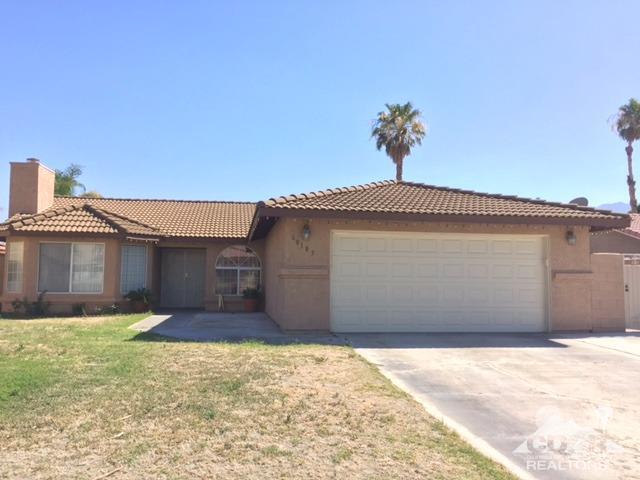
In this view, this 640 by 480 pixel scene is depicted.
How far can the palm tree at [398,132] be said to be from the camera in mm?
34094

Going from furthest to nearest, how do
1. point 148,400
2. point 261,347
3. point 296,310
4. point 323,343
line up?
point 296,310 → point 323,343 → point 261,347 → point 148,400

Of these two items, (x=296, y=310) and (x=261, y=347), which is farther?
(x=296, y=310)

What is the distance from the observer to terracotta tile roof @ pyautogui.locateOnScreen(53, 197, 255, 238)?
64.3 feet

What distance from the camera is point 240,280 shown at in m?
19.9

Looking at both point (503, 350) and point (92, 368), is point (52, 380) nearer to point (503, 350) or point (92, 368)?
point (92, 368)

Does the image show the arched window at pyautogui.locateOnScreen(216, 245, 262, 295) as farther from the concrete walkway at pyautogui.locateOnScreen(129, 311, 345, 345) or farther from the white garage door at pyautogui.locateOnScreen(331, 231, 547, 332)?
the white garage door at pyautogui.locateOnScreen(331, 231, 547, 332)

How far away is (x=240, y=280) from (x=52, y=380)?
1309 cm

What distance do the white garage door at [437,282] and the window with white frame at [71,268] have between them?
30.0 ft

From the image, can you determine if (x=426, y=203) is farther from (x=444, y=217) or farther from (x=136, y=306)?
(x=136, y=306)

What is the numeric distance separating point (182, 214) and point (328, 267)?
12.4m

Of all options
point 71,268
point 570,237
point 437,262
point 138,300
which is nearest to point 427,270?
point 437,262

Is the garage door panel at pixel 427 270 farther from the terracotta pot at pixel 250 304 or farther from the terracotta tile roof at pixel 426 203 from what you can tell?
the terracotta pot at pixel 250 304

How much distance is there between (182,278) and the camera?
67.5ft

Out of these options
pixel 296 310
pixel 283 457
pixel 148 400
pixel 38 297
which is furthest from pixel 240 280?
pixel 283 457
